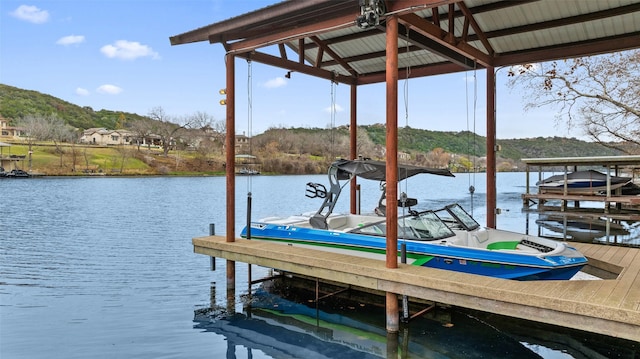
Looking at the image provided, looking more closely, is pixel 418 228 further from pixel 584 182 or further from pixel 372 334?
pixel 584 182

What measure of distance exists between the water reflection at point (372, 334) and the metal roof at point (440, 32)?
4.06 metres

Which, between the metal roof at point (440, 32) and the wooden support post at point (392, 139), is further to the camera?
the metal roof at point (440, 32)

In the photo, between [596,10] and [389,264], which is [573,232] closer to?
[596,10]

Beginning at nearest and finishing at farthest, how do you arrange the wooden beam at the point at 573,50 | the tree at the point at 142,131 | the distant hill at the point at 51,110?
the wooden beam at the point at 573,50, the tree at the point at 142,131, the distant hill at the point at 51,110

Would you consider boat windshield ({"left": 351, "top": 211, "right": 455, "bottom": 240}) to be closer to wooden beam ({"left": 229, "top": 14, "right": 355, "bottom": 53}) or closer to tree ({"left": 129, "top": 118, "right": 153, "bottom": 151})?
wooden beam ({"left": 229, "top": 14, "right": 355, "bottom": 53})

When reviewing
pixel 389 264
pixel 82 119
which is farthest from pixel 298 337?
pixel 82 119

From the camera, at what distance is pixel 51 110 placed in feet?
361

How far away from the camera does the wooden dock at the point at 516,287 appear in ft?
13.2

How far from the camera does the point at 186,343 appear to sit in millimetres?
5965

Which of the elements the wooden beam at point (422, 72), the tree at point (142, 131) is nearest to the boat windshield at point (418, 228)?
the wooden beam at point (422, 72)

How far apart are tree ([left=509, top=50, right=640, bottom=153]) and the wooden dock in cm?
1138

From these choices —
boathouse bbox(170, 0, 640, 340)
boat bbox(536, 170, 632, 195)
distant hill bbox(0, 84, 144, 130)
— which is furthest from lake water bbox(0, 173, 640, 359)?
distant hill bbox(0, 84, 144, 130)

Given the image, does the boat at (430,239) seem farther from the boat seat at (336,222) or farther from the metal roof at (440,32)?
the metal roof at (440,32)

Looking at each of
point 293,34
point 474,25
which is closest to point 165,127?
point 293,34
